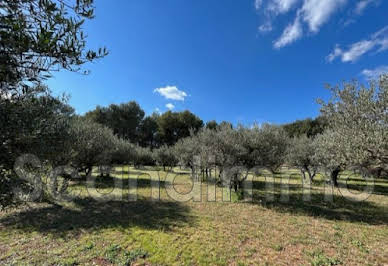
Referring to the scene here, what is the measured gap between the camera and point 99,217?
21.0 feet

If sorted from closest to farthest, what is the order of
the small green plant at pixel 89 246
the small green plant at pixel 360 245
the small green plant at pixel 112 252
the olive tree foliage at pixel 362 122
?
1. the small green plant at pixel 112 252
2. the small green plant at pixel 89 246
3. the small green plant at pixel 360 245
4. the olive tree foliage at pixel 362 122

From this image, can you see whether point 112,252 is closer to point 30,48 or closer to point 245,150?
point 30,48

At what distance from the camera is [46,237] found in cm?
486

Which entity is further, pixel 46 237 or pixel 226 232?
pixel 226 232

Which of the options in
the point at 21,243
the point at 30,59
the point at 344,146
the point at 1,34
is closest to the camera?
the point at 1,34

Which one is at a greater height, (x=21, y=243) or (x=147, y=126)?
(x=147, y=126)

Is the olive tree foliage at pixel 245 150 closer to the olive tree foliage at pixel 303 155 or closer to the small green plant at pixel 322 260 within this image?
the small green plant at pixel 322 260

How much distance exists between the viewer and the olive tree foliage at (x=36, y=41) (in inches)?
52.7

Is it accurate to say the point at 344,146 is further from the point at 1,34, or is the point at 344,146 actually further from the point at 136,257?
the point at 1,34

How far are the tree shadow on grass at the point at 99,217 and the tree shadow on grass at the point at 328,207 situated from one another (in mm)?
4610

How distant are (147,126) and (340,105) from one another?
130 ft

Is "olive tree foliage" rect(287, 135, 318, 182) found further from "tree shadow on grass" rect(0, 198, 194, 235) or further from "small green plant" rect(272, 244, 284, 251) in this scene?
"tree shadow on grass" rect(0, 198, 194, 235)

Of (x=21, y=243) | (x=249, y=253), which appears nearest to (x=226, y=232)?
(x=249, y=253)

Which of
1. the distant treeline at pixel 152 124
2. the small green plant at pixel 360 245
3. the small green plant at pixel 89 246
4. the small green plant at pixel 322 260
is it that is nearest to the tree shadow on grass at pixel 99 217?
the small green plant at pixel 89 246
